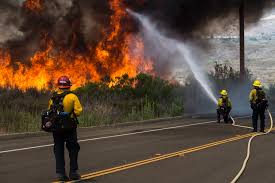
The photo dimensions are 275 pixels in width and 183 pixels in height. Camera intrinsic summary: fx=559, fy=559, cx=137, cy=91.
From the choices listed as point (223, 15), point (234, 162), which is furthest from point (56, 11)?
point (234, 162)

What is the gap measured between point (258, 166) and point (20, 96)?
53.9 ft

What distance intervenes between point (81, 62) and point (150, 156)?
1775 centimetres

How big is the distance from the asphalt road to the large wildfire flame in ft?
34.7

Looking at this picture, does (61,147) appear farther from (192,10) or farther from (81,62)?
(192,10)

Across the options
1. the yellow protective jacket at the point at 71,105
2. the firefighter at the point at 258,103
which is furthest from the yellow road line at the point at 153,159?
the firefighter at the point at 258,103

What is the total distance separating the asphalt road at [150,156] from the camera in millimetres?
9820

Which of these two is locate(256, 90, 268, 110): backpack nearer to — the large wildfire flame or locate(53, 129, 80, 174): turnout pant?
locate(53, 129, 80, 174): turnout pant

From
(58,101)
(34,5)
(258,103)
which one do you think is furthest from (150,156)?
(34,5)

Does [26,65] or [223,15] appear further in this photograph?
[223,15]

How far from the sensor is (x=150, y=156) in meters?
12.5

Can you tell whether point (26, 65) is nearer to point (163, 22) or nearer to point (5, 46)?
point (5, 46)

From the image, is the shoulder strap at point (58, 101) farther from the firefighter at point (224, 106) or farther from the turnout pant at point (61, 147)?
the firefighter at point (224, 106)

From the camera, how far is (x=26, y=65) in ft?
93.2

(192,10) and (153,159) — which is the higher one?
(192,10)
